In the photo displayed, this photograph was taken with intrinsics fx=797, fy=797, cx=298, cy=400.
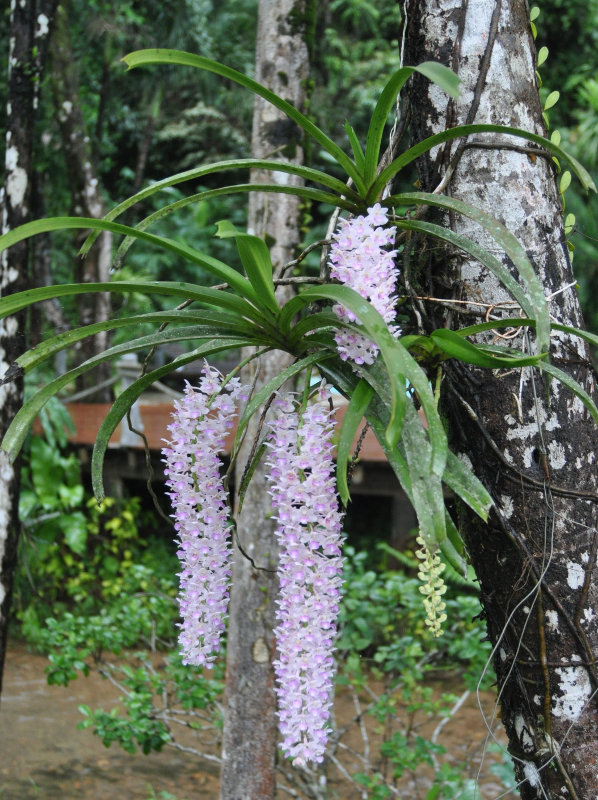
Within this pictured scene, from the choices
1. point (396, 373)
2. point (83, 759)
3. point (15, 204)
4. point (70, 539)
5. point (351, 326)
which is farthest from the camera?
point (70, 539)

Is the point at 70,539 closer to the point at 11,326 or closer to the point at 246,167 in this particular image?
the point at 11,326

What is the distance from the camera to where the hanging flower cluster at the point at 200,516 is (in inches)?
42.3

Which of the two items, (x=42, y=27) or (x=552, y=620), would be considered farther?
(x=42, y=27)

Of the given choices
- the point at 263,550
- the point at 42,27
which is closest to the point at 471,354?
the point at 263,550

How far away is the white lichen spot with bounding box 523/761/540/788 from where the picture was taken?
1.08 m

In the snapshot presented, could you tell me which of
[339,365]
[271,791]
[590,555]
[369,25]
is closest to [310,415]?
[339,365]

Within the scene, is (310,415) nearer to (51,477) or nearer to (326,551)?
(326,551)

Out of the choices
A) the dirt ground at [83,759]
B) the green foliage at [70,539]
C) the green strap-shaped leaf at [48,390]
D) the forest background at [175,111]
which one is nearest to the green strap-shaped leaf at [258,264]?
the green strap-shaped leaf at [48,390]

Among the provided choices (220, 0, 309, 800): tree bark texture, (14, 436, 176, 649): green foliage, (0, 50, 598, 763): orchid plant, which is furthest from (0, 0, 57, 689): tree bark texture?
(14, 436, 176, 649): green foliage

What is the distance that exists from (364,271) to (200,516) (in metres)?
0.41

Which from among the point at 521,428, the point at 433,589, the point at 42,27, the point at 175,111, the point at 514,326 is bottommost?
the point at 433,589

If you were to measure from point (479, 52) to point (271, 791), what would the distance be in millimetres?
2231

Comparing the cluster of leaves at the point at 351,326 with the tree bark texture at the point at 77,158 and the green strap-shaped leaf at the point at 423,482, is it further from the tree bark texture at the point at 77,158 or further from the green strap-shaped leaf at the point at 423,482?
the tree bark texture at the point at 77,158

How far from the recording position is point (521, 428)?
1074mm
